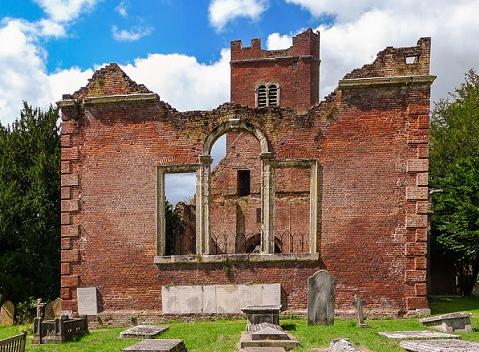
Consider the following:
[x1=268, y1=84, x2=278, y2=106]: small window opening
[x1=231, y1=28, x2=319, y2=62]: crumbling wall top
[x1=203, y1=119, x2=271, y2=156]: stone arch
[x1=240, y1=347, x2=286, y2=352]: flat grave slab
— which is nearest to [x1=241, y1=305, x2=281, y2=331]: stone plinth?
[x1=240, y1=347, x2=286, y2=352]: flat grave slab

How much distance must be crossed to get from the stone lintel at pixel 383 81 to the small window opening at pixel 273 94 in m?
15.9

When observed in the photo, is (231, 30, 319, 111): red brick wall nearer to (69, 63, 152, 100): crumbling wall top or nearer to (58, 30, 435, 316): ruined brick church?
(58, 30, 435, 316): ruined brick church

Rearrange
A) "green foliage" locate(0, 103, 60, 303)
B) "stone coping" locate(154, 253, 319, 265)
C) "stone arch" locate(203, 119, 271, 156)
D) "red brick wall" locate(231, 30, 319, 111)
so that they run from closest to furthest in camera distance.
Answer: "stone coping" locate(154, 253, 319, 265)
"stone arch" locate(203, 119, 271, 156)
"green foliage" locate(0, 103, 60, 303)
"red brick wall" locate(231, 30, 319, 111)

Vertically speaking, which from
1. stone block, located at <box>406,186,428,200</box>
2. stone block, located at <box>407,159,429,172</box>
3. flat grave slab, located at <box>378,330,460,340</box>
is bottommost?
flat grave slab, located at <box>378,330,460,340</box>

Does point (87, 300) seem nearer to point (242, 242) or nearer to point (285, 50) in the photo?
point (242, 242)

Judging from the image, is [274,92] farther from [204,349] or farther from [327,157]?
[204,349]

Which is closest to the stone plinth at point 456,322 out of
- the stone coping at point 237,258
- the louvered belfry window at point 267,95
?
the stone coping at point 237,258

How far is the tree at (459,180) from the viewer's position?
2117 cm

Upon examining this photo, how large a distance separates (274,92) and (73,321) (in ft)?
68.3

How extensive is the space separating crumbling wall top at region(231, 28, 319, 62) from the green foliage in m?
13.0

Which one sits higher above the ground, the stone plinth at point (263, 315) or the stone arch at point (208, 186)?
the stone arch at point (208, 186)

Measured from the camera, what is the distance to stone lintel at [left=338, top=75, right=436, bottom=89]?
50.5 ft

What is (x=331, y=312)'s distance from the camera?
14062 millimetres

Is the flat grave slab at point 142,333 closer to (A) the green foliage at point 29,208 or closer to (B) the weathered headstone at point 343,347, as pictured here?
(B) the weathered headstone at point 343,347
